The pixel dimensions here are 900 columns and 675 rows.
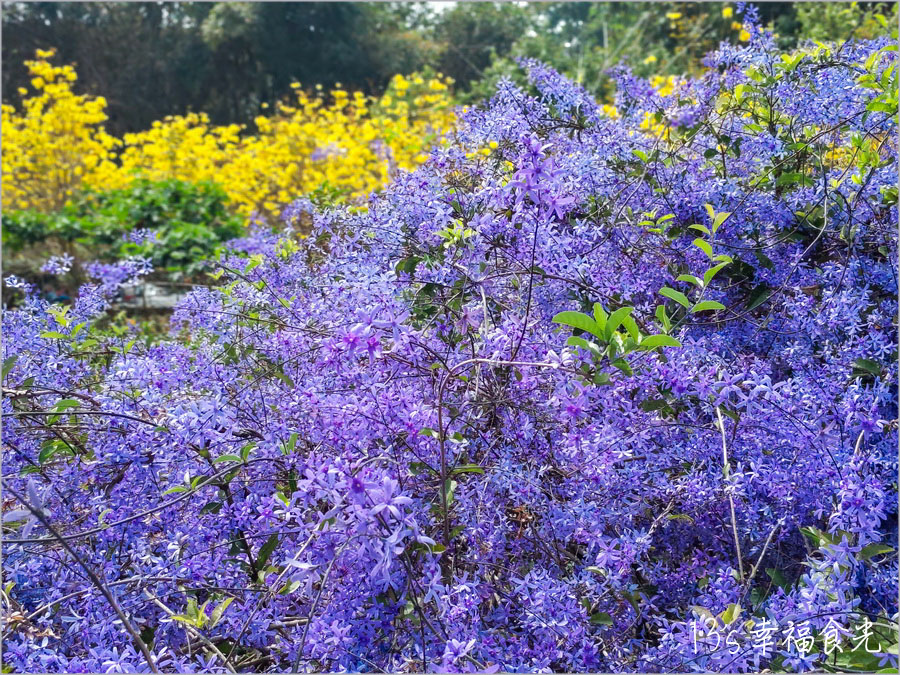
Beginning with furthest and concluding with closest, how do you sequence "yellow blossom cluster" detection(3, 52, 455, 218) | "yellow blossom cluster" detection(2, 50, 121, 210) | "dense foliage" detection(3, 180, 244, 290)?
"yellow blossom cluster" detection(2, 50, 121, 210), "yellow blossom cluster" detection(3, 52, 455, 218), "dense foliage" detection(3, 180, 244, 290)

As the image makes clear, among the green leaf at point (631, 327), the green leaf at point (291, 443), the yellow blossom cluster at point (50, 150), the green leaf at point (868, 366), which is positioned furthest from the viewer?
the yellow blossom cluster at point (50, 150)

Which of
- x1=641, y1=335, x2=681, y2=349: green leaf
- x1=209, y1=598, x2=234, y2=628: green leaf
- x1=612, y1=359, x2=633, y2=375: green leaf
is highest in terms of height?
Answer: x1=641, y1=335, x2=681, y2=349: green leaf

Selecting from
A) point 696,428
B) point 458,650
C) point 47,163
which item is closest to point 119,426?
point 458,650

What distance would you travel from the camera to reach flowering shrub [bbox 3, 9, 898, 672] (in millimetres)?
1311

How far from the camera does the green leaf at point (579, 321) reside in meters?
1.33

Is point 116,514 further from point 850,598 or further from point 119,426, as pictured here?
point 850,598

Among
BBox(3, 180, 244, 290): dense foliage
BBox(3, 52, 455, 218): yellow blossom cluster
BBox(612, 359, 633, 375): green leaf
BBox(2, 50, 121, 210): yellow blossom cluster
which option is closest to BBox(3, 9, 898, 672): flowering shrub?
BBox(612, 359, 633, 375): green leaf

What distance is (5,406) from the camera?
1.80 meters

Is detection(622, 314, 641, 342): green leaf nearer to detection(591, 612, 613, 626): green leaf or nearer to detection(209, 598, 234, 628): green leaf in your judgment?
detection(591, 612, 613, 626): green leaf

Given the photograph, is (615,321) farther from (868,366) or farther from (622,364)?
(868,366)

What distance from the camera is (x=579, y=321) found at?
4.39ft

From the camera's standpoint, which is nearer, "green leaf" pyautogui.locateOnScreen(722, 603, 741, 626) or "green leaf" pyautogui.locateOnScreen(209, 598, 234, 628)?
"green leaf" pyautogui.locateOnScreen(722, 603, 741, 626)

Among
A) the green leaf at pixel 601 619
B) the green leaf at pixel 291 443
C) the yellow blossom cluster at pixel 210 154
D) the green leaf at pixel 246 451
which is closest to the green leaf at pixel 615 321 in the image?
the green leaf at pixel 601 619

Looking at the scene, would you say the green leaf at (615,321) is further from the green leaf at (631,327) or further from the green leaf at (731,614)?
the green leaf at (731,614)
